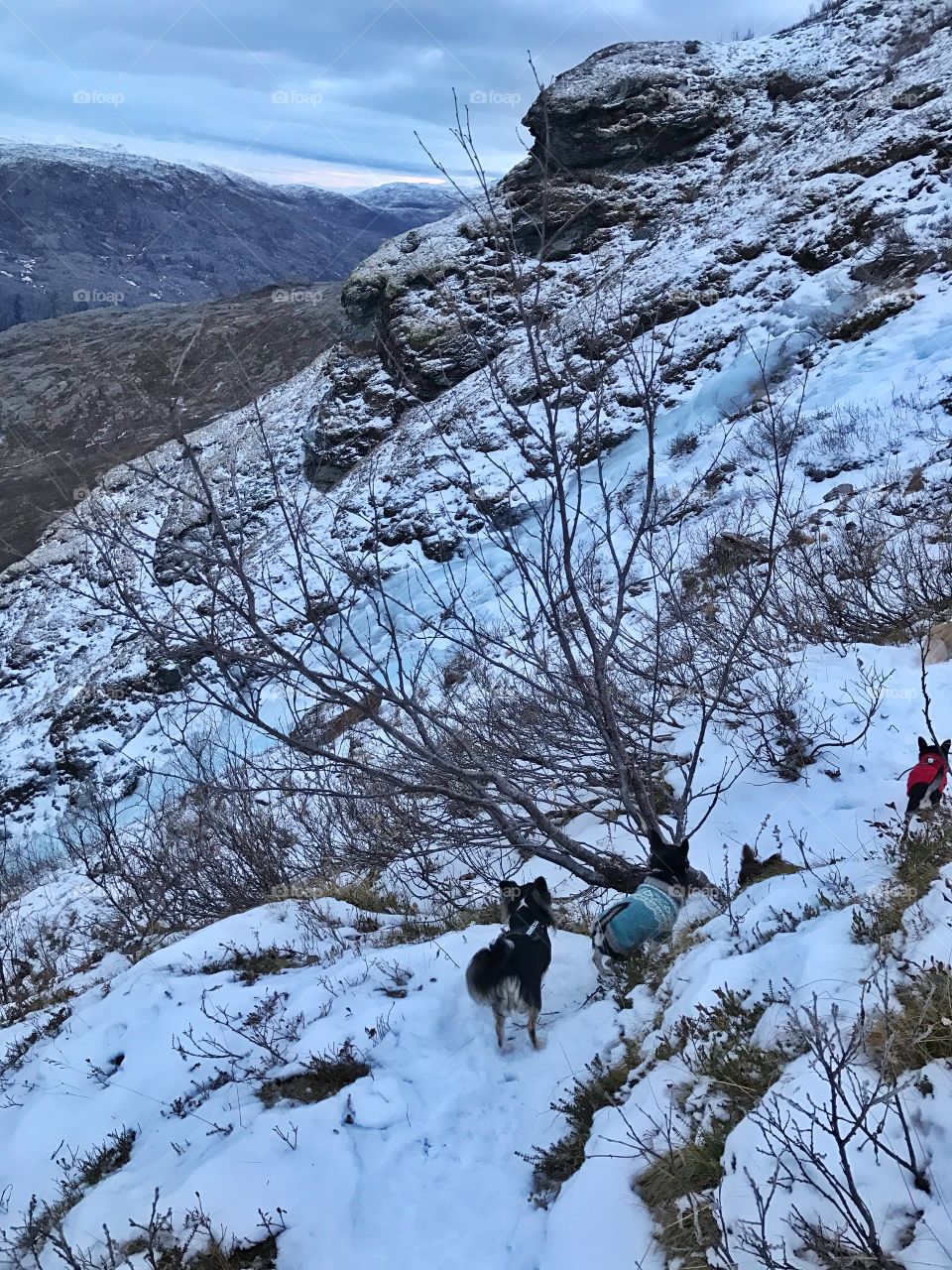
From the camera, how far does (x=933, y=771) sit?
2.60m

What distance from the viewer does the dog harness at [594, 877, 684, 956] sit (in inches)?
119

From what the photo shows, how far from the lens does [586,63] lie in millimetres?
23375

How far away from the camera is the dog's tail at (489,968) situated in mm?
2852

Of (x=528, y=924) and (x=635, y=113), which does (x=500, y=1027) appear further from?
(x=635, y=113)

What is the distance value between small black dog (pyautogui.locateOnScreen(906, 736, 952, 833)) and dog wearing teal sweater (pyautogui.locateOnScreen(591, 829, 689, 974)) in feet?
3.28

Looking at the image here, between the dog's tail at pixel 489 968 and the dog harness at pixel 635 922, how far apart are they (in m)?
0.44

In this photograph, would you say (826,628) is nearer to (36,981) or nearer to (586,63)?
(36,981)

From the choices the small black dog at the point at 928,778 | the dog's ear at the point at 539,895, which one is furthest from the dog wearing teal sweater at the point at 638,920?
the small black dog at the point at 928,778

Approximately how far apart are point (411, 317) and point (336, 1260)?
20.0m

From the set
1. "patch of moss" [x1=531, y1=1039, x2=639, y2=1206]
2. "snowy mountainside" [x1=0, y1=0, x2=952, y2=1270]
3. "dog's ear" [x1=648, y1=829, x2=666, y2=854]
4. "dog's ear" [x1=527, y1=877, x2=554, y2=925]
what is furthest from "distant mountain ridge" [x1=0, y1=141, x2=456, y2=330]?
"patch of moss" [x1=531, y1=1039, x2=639, y2=1206]

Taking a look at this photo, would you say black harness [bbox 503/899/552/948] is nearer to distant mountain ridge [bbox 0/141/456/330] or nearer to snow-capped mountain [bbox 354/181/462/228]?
distant mountain ridge [bbox 0/141/456/330]

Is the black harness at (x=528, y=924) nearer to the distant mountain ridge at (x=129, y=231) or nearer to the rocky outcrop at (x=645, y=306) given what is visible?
the rocky outcrop at (x=645, y=306)

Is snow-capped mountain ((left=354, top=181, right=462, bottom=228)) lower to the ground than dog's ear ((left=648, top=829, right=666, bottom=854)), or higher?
higher

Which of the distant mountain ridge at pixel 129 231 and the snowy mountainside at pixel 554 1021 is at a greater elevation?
the distant mountain ridge at pixel 129 231
